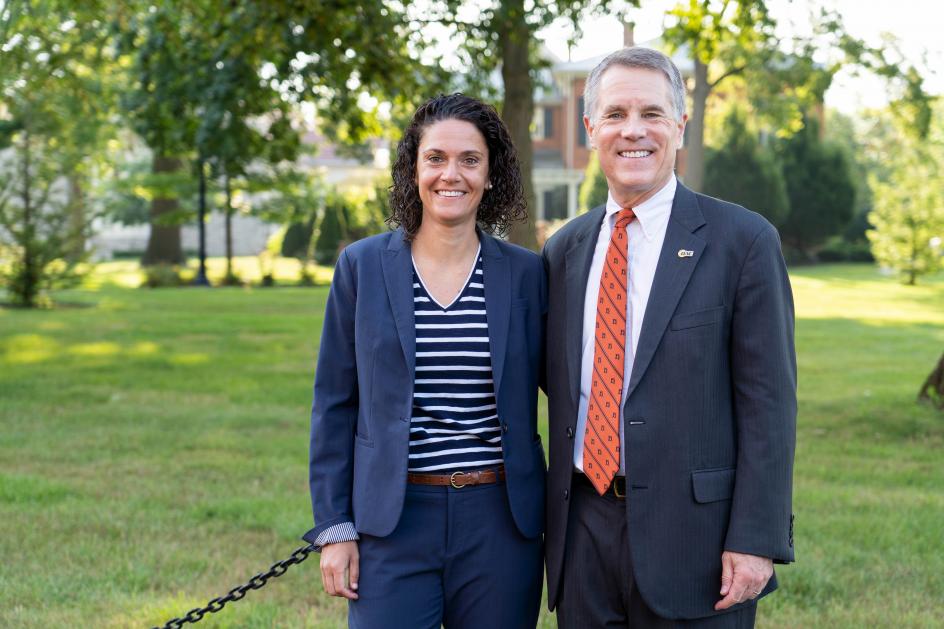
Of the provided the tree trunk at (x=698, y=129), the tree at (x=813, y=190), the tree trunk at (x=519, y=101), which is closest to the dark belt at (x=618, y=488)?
the tree trunk at (x=519, y=101)

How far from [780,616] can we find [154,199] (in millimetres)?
31470

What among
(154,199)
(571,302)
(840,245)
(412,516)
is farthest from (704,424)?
(840,245)

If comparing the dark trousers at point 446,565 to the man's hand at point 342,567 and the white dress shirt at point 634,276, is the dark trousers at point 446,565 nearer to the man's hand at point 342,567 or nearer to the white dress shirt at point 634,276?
the man's hand at point 342,567

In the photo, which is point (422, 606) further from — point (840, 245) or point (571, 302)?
point (840, 245)

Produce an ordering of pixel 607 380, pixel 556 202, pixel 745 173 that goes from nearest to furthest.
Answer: pixel 607 380 < pixel 745 173 < pixel 556 202

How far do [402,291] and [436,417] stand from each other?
1.19 feet

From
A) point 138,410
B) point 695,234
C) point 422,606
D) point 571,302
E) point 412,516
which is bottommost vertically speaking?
point 138,410

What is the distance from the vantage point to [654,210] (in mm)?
3039

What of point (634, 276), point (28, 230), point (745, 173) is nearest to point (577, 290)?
point (634, 276)

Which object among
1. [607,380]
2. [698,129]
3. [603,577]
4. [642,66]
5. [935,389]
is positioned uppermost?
[698,129]

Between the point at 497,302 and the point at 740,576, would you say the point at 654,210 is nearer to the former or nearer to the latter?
the point at 497,302

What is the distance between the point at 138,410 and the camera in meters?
10.8

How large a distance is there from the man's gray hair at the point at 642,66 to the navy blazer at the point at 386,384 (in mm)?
519

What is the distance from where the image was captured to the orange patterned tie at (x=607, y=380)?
9.64 ft
